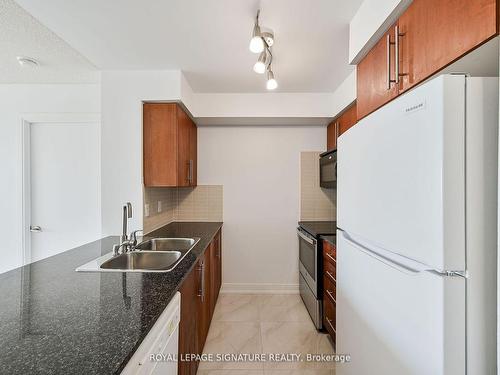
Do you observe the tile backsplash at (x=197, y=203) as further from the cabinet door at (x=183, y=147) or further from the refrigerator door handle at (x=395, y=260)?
the refrigerator door handle at (x=395, y=260)

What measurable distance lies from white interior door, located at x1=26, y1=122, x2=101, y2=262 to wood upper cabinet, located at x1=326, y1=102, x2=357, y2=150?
249cm

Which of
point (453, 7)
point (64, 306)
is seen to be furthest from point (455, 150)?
point (64, 306)

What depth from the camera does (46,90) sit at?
250 centimetres

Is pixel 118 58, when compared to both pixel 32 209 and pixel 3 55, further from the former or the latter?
pixel 32 209

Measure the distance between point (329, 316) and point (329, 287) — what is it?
241 millimetres

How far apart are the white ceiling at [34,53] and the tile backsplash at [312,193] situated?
239 centimetres

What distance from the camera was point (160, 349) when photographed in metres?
0.90

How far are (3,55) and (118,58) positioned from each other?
88 cm

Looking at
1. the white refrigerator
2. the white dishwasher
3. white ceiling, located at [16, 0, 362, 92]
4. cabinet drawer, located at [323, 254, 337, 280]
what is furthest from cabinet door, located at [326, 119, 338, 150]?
the white dishwasher

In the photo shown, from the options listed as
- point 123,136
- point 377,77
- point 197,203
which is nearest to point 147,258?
point 123,136

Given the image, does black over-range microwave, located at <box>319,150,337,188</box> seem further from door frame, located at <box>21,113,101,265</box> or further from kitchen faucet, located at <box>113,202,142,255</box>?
door frame, located at <box>21,113,101,265</box>

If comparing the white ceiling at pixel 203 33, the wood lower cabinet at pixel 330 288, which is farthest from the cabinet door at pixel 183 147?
the wood lower cabinet at pixel 330 288

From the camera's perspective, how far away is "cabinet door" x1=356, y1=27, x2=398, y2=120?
1.21m

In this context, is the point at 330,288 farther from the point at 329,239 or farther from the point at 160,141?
the point at 160,141
